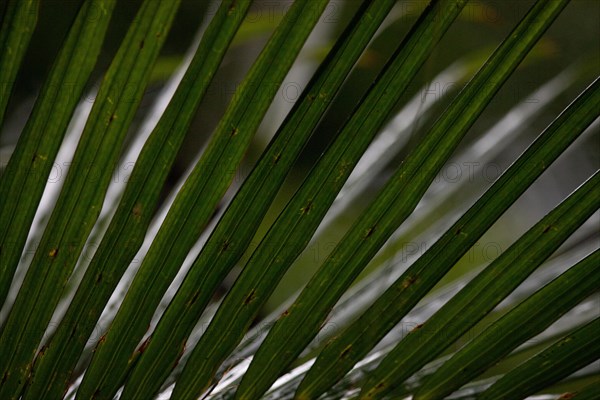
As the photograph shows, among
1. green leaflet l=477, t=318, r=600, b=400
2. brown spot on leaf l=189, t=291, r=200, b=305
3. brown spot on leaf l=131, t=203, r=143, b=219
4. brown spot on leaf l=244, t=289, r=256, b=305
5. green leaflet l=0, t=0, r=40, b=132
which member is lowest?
green leaflet l=477, t=318, r=600, b=400

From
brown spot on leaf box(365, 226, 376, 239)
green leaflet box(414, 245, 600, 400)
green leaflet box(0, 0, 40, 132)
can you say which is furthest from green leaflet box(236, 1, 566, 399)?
green leaflet box(0, 0, 40, 132)

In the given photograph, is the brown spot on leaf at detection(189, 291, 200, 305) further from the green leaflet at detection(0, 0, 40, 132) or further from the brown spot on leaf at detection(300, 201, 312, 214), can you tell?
the green leaflet at detection(0, 0, 40, 132)

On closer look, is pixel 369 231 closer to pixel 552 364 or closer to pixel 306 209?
pixel 306 209

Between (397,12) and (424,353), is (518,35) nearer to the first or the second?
(424,353)

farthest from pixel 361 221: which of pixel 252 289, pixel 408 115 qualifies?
pixel 408 115

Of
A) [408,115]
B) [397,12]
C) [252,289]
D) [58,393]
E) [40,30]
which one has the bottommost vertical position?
[58,393]

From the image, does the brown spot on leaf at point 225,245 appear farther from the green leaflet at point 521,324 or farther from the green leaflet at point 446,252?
the green leaflet at point 521,324
